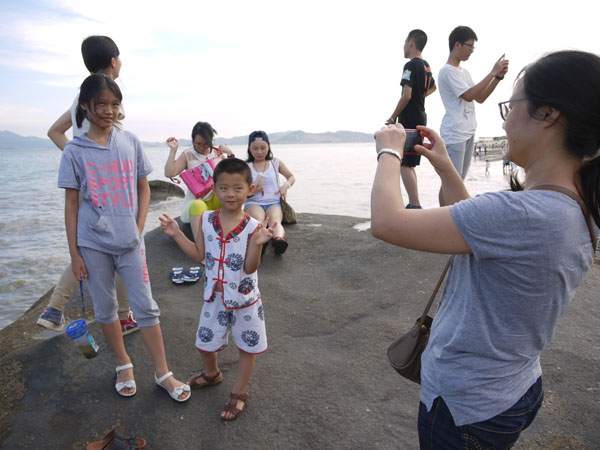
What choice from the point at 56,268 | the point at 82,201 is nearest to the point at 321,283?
the point at 82,201

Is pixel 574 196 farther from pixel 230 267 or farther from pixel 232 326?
pixel 232 326

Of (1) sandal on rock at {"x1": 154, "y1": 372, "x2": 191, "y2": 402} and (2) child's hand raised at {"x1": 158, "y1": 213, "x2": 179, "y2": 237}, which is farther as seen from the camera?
(1) sandal on rock at {"x1": 154, "y1": 372, "x2": 191, "y2": 402}

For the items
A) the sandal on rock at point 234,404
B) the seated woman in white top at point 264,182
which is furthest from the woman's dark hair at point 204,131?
the sandal on rock at point 234,404

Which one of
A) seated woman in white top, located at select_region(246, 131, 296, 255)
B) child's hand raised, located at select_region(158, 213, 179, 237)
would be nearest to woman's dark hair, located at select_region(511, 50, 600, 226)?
child's hand raised, located at select_region(158, 213, 179, 237)

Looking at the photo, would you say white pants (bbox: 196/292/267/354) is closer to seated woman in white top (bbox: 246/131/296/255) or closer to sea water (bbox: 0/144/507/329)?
seated woman in white top (bbox: 246/131/296/255)

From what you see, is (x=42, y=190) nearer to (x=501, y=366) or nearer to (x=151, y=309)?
(x=151, y=309)

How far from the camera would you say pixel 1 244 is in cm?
879

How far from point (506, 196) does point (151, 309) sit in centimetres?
240

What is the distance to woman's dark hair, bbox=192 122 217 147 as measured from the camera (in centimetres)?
561

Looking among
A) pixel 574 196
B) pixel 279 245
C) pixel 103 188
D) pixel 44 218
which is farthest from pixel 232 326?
pixel 44 218

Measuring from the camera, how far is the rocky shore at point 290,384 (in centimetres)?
240

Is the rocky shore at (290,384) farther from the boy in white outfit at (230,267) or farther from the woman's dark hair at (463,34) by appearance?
the woman's dark hair at (463,34)

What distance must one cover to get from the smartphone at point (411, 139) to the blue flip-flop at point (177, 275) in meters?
3.84

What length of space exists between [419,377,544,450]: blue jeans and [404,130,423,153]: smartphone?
887mm
